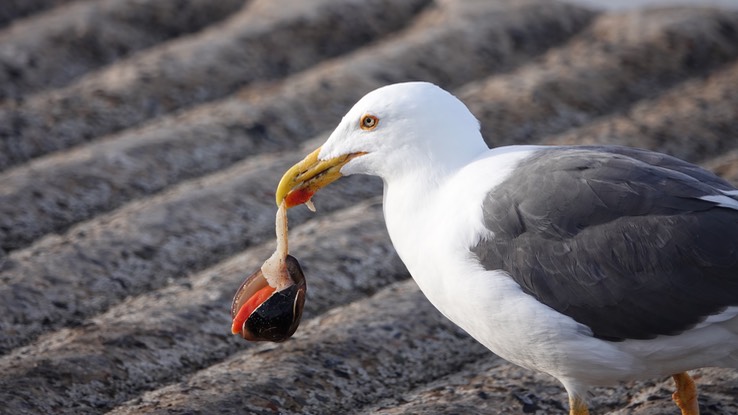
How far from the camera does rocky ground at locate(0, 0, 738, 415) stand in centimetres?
588

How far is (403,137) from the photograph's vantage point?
532 cm

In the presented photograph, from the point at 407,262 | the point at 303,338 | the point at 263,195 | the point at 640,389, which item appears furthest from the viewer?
the point at 263,195

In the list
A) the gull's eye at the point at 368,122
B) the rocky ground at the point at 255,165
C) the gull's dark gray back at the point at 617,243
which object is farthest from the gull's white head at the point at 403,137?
the rocky ground at the point at 255,165

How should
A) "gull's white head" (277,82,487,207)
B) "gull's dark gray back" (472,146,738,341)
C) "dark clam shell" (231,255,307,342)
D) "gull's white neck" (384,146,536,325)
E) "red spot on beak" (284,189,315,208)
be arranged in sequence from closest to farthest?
"gull's dark gray back" (472,146,738,341)
"gull's white neck" (384,146,536,325)
"gull's white head" (277,82,487,207)
"dark clam shell" (231,255,307,342)
"red spot on beak" (284,189,315,208)

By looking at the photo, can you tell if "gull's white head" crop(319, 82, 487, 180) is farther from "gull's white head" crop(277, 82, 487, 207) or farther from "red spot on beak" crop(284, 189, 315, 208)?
"red spot on beak" crop(284, 189, 315, 208)

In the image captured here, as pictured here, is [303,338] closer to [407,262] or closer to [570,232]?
[407,262]

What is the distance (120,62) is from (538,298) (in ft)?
21.7

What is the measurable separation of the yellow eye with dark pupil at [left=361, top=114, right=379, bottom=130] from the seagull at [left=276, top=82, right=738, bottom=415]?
361 millimetres

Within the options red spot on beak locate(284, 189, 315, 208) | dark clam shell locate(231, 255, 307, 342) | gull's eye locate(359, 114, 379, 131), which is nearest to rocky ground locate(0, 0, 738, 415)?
dark clam shell locate(231, 255, 307, 342)

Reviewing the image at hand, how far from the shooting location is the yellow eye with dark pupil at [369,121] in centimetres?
536

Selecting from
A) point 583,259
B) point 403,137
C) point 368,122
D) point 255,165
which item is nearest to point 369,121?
point 368,122

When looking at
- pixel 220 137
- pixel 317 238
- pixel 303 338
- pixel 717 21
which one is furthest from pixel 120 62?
pixel 717 21

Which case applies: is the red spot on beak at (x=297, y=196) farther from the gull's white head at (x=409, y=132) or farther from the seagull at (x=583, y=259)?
the seagull at (x=583, y=259)

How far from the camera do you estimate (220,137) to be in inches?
352
